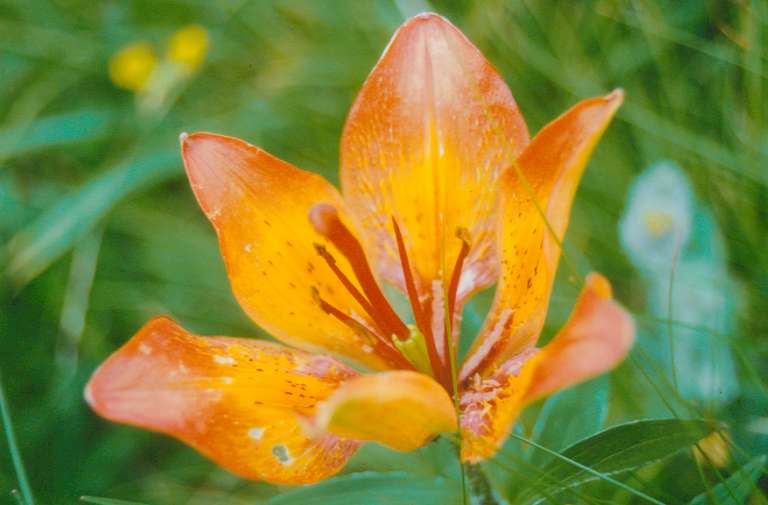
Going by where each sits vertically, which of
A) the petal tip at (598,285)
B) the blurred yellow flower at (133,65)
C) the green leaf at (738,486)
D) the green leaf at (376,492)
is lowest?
the green leaf at (376,492)

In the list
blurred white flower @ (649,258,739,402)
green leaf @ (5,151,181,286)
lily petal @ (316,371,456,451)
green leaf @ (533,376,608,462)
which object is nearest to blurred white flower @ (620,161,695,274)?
blurred white flower @ (649,258,739,402)

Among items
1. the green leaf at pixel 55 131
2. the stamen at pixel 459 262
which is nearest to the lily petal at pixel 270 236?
the stamen at pixel 459 262

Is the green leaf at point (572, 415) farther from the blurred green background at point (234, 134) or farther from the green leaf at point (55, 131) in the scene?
the green leaf at point (55, 131)

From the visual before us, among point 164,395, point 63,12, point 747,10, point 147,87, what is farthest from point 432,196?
point 63,12

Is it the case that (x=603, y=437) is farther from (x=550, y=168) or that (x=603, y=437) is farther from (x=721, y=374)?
(x=721, y=374)

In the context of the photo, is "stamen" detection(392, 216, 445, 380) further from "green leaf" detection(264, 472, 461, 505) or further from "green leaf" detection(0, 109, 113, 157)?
"green leaf" detection(0, 109, 113, 157)

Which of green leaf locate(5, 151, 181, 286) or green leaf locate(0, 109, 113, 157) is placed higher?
green leaf locate(0, 109, 113, 157)
